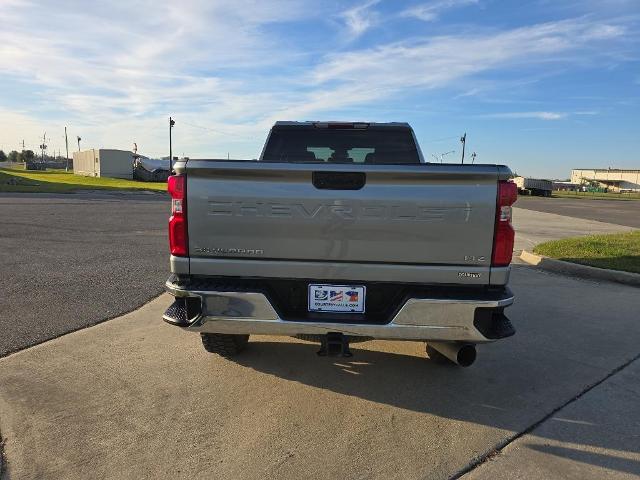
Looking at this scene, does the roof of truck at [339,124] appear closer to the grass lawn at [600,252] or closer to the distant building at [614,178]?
the grass lawn at [600,252]

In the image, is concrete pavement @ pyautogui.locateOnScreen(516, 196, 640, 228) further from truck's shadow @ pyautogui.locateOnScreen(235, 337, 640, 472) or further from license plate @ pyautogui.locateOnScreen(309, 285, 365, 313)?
license plate @ pyautogui.locateOnScreen(309, 285, 365, 313)

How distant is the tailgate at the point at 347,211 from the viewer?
297 cm

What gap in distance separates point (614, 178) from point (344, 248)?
161 m

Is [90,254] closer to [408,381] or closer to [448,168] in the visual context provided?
[408,381]

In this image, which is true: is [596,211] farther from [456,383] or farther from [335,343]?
[335,343]

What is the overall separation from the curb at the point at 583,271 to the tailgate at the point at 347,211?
5.54m

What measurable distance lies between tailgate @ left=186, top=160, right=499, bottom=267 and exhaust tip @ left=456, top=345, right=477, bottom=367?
0.75m

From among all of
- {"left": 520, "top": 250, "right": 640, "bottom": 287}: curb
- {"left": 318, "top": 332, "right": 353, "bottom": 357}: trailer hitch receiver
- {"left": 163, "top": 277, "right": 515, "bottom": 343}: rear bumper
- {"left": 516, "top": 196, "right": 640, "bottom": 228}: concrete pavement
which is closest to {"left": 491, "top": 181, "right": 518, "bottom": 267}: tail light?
{"left": 163, "top": 277, "right": 515, "bottom": 343}: rear bumper

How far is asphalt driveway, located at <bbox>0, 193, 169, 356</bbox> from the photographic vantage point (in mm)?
4914

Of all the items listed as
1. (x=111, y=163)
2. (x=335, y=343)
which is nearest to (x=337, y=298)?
(x=335, y=343)

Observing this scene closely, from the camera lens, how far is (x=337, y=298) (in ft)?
10.3

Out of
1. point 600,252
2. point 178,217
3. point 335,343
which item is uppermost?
point 178,217

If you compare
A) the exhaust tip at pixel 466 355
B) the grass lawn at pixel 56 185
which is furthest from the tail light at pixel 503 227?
the grass lawn at pixel 56 185

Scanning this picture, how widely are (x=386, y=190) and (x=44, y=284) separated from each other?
522cm
